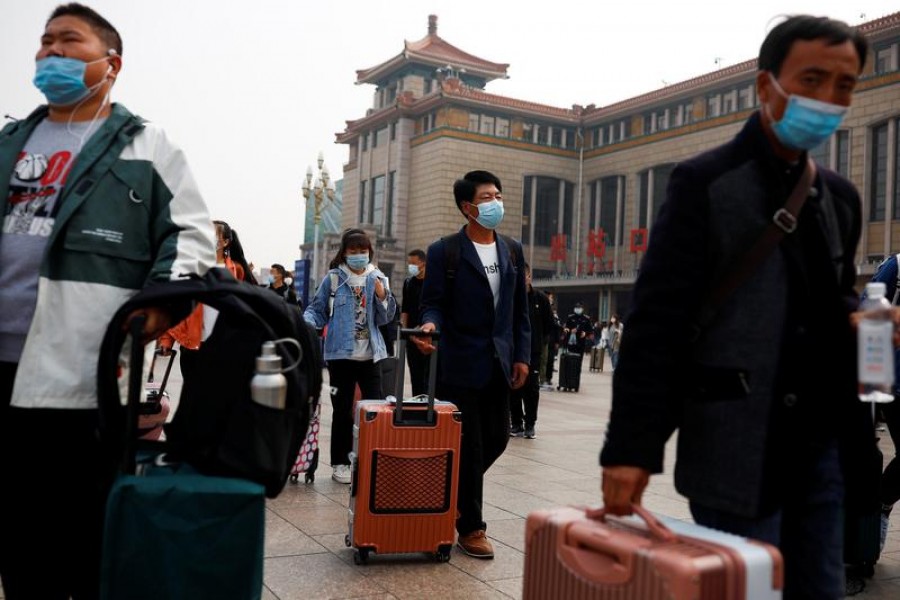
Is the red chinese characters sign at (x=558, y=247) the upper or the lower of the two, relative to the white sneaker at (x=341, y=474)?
upper

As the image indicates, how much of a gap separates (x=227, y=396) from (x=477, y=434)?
2.31 m

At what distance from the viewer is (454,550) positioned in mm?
4316

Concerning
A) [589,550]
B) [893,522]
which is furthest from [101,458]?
[893,522]

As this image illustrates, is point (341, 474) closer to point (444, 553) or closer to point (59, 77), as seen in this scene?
point (444, 553)

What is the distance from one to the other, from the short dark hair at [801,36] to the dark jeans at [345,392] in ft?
14.7

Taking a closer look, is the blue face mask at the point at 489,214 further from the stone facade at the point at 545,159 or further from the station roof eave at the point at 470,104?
the station roof eave at the point at 470,104

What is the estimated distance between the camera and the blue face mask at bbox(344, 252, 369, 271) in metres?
6.33

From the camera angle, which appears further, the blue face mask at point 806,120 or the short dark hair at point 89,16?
the short dark hair at point 89,16

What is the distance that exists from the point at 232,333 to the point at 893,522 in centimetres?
465

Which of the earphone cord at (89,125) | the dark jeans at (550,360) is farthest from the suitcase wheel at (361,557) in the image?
the dark jeans at (550,360)

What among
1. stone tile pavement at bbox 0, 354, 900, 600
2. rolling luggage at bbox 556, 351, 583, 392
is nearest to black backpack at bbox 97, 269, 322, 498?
stone tile pavement at bbox 0, 354, 900, 600

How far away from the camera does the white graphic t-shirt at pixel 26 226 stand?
7.78 feet

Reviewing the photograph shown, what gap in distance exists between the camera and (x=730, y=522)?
6.23 ft

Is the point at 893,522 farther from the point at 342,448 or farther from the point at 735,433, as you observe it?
the point at 735,433
